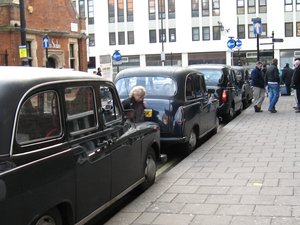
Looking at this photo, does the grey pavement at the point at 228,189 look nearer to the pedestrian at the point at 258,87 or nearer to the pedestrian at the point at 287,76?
the pedestrian at the point at 258,87

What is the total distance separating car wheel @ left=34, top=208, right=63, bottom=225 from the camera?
392cm

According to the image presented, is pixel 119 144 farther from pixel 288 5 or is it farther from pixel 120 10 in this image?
pixel 120 10

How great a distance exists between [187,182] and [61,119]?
2934 millimetres

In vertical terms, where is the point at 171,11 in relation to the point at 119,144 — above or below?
above

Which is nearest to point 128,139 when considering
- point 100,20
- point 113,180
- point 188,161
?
point 113,180

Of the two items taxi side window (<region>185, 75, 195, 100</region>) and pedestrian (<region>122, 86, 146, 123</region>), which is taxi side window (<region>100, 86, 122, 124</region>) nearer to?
pedestrian (<region>122, 86, 146, 123</region>)

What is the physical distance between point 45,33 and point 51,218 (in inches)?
1293

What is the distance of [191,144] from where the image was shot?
31.3 feet

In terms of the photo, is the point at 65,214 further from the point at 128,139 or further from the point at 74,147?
the point at 128,139

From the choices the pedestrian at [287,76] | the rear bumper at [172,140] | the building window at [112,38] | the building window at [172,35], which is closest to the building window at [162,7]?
the building window at [172,35]

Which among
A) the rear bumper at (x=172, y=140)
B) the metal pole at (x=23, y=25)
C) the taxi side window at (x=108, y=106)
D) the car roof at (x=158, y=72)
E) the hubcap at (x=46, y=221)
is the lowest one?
the rear bumper at (x=172, y=140)

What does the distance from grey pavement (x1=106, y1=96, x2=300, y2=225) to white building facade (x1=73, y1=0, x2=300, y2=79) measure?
55.4 m

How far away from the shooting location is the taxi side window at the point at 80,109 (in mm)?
4598

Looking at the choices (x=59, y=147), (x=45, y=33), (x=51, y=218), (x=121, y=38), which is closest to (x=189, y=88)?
(x=59, y=147)
